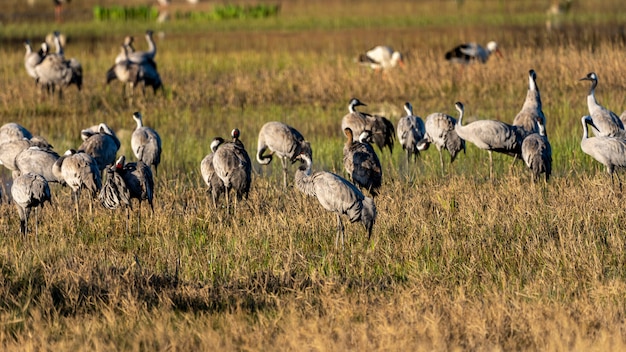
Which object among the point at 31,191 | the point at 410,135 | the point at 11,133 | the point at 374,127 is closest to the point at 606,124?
the point at 410,135

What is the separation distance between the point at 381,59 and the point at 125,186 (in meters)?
14.9

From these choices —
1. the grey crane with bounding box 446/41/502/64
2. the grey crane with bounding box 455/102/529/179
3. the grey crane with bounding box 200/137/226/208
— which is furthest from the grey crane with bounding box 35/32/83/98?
the grey crane with bounding box 455/102/529/179

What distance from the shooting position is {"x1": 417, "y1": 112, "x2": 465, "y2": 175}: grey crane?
1319cm

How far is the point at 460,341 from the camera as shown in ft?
20.0

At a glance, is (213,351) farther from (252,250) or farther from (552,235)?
(552,235)

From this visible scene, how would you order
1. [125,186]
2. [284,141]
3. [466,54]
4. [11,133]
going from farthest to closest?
[466,54] → [11,133] → [284,141] → [125,186]

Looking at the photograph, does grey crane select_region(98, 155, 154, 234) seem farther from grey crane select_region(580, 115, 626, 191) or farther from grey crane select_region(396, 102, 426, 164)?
grey crane select_region(580, 115, 626, 191)

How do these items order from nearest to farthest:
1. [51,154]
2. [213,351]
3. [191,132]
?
[213,351] < [51,154] < [191,132]

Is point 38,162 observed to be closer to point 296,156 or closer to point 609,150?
point 296,156

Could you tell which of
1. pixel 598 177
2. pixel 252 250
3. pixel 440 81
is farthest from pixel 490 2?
pixel 252 250

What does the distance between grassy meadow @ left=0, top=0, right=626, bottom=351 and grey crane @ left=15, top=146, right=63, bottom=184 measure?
0.39 m

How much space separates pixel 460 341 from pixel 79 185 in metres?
5.51

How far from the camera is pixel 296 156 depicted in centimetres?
1230

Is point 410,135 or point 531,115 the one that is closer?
point 410,135
